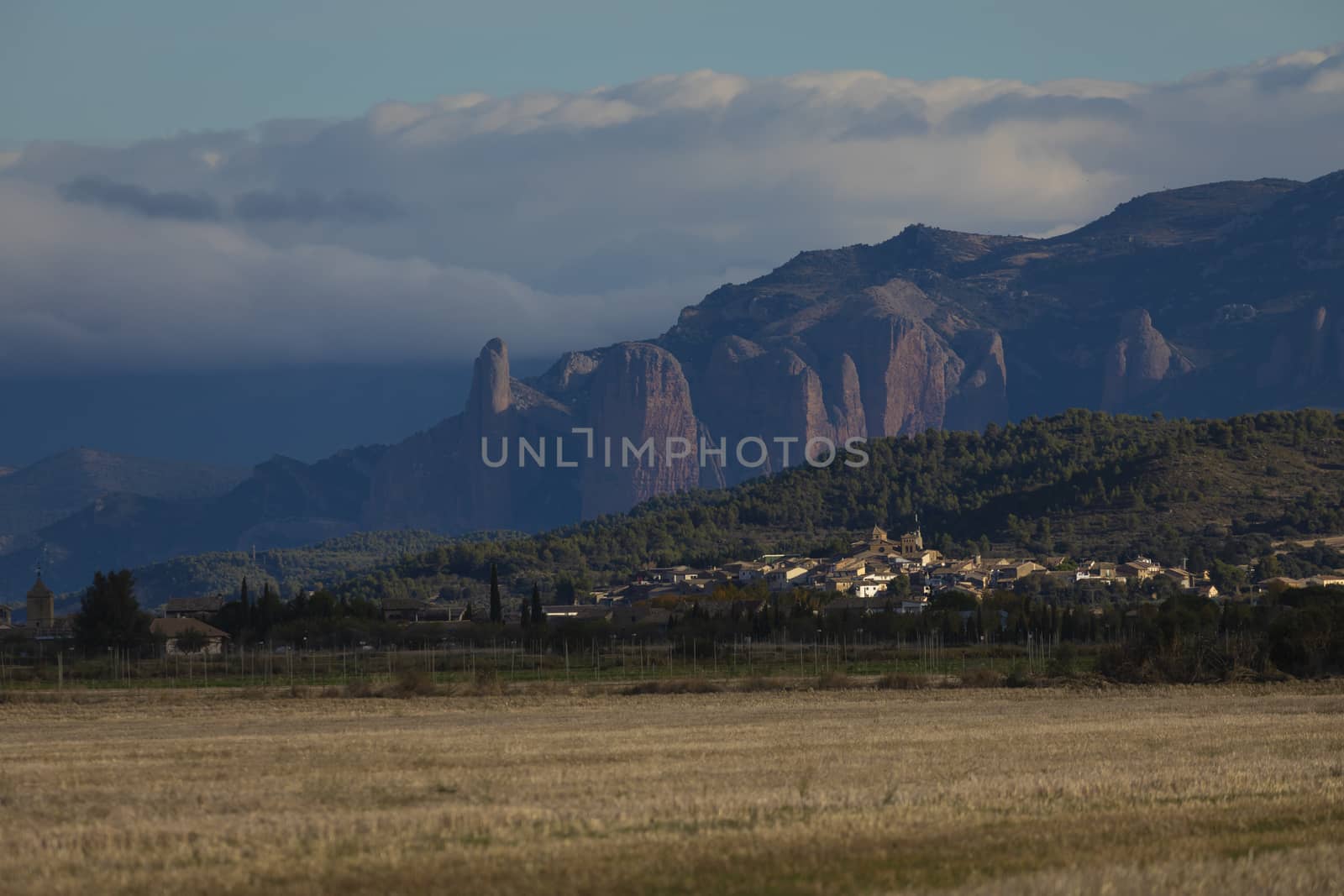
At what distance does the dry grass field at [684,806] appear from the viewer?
21.8 meters

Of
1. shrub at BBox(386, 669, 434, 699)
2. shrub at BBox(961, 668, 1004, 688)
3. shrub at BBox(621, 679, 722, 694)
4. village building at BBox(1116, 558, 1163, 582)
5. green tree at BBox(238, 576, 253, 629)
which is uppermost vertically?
village building at BBox(1116, 558, 1163, 582)

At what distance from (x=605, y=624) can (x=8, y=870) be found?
105 m

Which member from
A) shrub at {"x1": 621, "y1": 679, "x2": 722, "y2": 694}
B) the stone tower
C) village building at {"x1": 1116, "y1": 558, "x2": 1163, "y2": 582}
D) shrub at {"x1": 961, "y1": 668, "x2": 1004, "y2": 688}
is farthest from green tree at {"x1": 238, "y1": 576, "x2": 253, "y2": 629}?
village building at {"x1": 1116, "y1": 558, "x2": 1163, "y2": 582}

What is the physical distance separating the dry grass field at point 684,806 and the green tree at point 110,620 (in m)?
64.2

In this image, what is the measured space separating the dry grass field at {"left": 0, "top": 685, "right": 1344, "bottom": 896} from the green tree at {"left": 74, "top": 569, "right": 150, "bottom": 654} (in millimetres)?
64235

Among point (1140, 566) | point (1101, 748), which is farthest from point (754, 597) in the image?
point (1101, 748)

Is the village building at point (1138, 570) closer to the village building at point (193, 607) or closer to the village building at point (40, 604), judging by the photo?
the village building at point (193, 607)

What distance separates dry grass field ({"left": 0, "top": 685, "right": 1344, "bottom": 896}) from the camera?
21.8 m

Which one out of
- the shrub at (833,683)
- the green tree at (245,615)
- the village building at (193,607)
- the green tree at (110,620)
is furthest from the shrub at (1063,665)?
the village building at (193,607)

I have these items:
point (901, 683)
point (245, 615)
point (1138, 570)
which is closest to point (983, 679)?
point (901, 683)

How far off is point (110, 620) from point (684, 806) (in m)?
91.2

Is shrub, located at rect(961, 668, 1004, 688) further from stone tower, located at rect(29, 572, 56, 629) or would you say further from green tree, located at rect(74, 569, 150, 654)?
stone tower, located at rect(29, 572, 56, 629)

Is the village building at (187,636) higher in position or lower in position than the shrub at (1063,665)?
higher

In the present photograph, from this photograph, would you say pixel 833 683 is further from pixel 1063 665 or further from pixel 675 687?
pixel 1063 665
